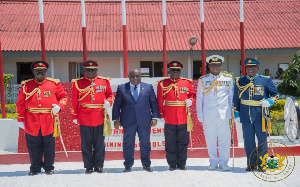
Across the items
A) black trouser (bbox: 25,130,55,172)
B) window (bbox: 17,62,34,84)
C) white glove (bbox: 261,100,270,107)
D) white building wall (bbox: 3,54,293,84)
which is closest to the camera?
white glove (bbox: 261,100,270,107)

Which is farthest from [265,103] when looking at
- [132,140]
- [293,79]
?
[293,79]

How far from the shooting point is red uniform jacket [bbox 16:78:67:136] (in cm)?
527

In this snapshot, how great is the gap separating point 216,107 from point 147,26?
11.4 metres

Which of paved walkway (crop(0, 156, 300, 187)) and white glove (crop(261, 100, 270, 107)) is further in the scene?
white glove (crop(261, 100, 270, 107))

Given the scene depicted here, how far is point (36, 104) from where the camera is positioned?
5285mm

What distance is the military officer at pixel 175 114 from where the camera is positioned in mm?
5445

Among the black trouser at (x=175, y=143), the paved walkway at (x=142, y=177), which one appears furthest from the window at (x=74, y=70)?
the black trouser at (x=175, y=143)

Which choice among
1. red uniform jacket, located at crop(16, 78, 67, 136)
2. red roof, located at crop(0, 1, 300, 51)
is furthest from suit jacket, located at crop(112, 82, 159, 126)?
red roof, located at crop(0, 1, 300, 51)

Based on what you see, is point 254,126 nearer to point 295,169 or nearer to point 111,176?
point 295,169

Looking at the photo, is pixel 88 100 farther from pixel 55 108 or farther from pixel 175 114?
pixel 175 114

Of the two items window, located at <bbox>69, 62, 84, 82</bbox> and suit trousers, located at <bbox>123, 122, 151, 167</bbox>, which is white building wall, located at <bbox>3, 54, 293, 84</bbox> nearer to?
window, located at <bbox>69, 62, 84, 82</bbox>

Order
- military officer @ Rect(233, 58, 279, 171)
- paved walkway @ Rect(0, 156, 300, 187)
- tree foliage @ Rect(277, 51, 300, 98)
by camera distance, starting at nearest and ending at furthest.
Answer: paved walkway @ Rect(0, 156, 300, 187) → military officer @ Rect(233, 58, 279, 171) → tree foliage @ Rect(277, 51, 300, 98)

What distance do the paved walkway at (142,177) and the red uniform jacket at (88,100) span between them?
79cm

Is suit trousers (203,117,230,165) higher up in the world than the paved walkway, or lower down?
higher up
